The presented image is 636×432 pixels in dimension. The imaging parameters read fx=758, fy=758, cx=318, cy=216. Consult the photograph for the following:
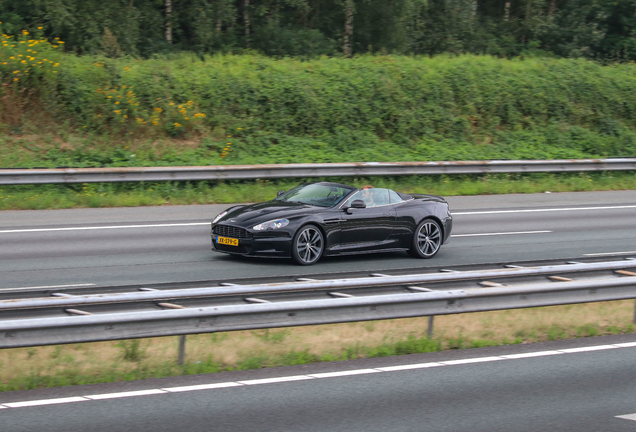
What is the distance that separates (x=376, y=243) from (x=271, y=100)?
1300 centimetres

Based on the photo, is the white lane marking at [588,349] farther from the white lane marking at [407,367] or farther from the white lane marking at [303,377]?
the white lane marking at [407,367]

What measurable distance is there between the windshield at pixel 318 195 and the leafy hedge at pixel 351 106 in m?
9.18

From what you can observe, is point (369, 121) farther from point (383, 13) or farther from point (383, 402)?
point (383, 402)

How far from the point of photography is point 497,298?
27.2 ft

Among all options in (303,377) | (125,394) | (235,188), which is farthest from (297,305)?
(235,188)

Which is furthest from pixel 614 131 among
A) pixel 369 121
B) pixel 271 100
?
pixel 271 100

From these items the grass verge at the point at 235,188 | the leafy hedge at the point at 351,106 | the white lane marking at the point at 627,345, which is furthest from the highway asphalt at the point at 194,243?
the leafy hedge at the point at 351,106

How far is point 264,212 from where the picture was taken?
480 inches

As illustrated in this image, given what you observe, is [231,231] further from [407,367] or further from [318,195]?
[407,367]

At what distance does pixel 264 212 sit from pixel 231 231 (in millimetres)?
610

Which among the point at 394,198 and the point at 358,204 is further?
the point at 394,198

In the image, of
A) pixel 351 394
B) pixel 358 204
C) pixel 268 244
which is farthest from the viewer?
pixel 358 204

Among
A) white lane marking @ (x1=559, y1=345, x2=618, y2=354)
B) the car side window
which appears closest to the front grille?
the car side window

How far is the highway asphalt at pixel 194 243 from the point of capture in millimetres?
11570
